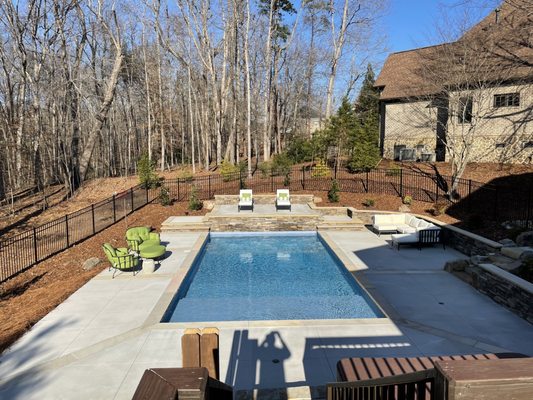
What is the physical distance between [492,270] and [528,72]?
1553 cm

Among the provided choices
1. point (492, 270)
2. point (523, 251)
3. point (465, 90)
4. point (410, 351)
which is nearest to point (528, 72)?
point (465, 90)

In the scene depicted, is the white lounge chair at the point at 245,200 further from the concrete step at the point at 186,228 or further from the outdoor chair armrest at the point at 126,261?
the outdoor chair armrest at the point at 126,261

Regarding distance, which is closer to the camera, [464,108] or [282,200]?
[464,108]

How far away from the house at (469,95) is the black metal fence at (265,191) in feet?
7.06

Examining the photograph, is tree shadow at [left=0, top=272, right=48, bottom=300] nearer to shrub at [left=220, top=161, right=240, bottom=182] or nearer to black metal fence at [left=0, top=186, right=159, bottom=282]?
black metal fence at [left=0, top=186, right=159, bottom=282]

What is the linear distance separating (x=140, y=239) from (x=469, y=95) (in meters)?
14.5

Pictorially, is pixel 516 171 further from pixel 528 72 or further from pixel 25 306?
pixel 25 306

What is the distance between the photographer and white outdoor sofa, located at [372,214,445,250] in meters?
11.7

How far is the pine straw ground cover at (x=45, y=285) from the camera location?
7051 mm

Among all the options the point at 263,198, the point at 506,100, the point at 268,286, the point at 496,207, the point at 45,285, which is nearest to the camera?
the point at 45,285

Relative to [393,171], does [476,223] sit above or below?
below

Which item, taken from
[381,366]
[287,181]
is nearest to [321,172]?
[287,181]

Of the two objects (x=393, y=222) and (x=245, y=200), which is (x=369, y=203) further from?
(x=245, y=200)

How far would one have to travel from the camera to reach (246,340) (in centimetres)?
622
